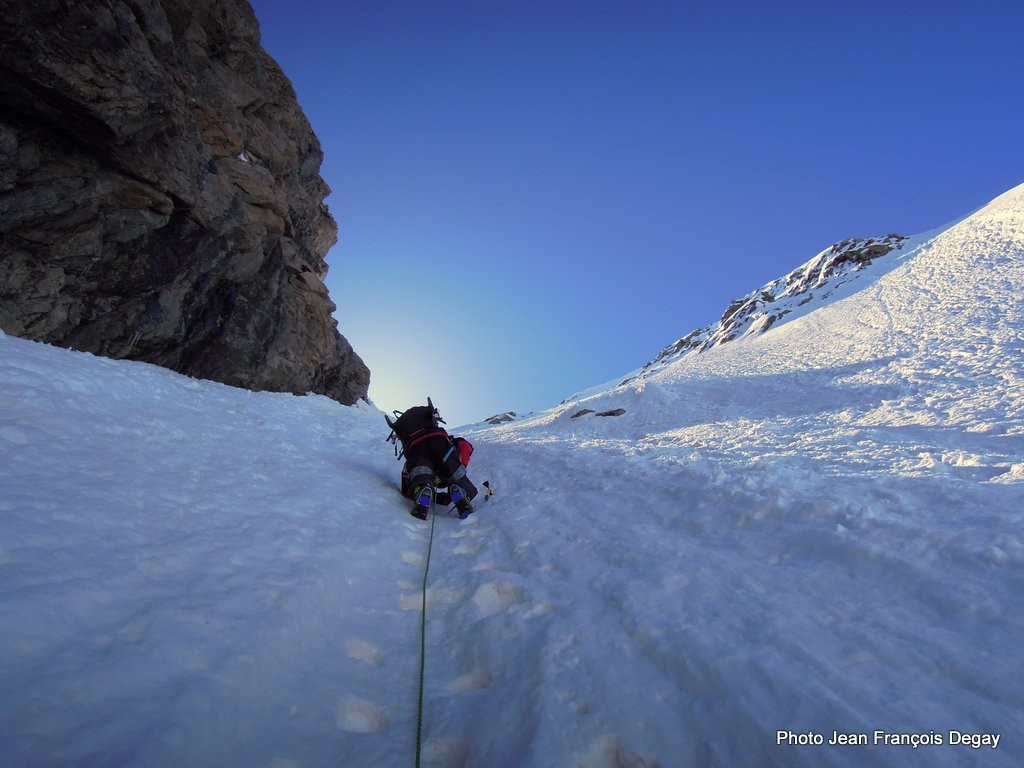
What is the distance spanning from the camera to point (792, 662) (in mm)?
2570

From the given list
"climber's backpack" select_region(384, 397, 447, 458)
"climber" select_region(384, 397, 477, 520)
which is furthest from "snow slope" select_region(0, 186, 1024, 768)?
"climber's backpack" select_region(384, 397, 447, 458)

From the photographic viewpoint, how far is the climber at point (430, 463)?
6.96m

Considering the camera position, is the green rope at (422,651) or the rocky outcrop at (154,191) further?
the rocky outcrop at (154,191)

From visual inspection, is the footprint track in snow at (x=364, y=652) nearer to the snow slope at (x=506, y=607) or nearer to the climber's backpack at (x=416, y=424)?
the snow slope at (x=506, y=607)

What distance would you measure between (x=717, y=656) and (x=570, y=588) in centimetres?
137

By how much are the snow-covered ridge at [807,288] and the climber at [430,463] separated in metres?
39.2

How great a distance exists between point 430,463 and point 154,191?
36.9 feet

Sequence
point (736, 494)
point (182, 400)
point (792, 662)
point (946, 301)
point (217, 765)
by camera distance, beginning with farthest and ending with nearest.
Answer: point (946, 301) < point (182, 400) < point (736, 494) < point (792, 662) < point (217, 765)

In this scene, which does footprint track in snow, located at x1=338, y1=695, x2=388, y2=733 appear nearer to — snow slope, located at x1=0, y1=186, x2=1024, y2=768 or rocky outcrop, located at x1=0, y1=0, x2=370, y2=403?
snow slope, located at x1=0, y1=186, x2=1024, y2=768

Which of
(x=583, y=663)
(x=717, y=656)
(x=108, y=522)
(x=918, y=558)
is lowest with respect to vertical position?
(x=583, y=663)

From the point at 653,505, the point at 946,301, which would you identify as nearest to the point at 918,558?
the point at 653,505

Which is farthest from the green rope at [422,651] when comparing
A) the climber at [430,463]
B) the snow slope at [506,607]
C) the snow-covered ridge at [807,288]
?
the snow-covered ridge at [807,288]

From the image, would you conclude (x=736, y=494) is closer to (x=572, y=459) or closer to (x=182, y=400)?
(x=572, y=459)

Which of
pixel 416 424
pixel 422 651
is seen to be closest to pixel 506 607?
pixel 422 651
